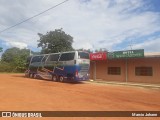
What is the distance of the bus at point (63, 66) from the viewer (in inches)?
883

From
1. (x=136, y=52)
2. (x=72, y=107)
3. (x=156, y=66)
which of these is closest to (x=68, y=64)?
(x=136, y=52)

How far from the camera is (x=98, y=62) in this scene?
29656 millimetres

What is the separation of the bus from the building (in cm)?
477

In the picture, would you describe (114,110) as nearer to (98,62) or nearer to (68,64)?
(68,64)

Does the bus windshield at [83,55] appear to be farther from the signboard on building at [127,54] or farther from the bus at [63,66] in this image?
the signboard on building at [127,54]

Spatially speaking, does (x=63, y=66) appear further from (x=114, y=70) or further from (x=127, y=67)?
→ (x=127, y=67)

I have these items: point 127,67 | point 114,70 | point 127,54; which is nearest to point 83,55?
point 127,54

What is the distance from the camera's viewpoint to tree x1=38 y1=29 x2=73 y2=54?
51.8m

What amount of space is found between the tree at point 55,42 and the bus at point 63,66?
22.4 metres

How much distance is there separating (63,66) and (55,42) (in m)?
28.6

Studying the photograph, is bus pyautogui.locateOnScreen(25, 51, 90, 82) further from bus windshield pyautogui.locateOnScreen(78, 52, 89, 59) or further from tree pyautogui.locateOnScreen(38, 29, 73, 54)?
tree pyautogui.locateOnScreen(38, 29, 73, 54)

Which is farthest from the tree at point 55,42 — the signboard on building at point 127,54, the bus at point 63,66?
the signboard on building at point 127,54

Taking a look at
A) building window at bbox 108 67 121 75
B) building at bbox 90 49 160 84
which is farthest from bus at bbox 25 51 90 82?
building window at bbox 108 67 121 75

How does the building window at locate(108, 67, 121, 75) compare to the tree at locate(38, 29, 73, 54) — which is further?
the tree at locate(38, 29, 73, 54)
